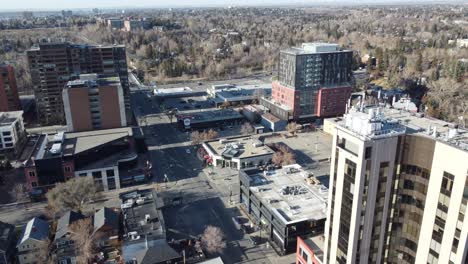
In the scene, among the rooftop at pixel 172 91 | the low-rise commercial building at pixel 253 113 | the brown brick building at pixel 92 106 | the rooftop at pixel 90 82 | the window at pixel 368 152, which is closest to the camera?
the window at pixel 368 152

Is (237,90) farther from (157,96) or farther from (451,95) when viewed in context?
(451,95)

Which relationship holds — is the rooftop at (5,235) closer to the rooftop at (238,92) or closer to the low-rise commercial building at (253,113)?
the low-rise commercial building at (253,113)

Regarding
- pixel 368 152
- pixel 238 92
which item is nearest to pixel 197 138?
pixel 238 92

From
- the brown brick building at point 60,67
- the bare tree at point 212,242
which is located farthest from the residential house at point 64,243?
the brown brick building at point 60,67

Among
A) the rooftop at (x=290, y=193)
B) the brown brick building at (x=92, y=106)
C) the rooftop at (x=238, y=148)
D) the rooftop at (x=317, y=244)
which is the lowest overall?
the rooftop at (x=238, y=148)

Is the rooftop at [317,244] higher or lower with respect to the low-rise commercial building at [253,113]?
higher

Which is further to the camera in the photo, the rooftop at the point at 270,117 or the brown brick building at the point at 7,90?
the rooftop at the point at 270,117

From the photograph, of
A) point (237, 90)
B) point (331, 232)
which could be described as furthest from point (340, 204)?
point (237, 90)

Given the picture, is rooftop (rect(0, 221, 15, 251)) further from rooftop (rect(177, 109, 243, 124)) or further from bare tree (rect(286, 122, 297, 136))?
bare tree (rect(286, 122, 297, 136))
